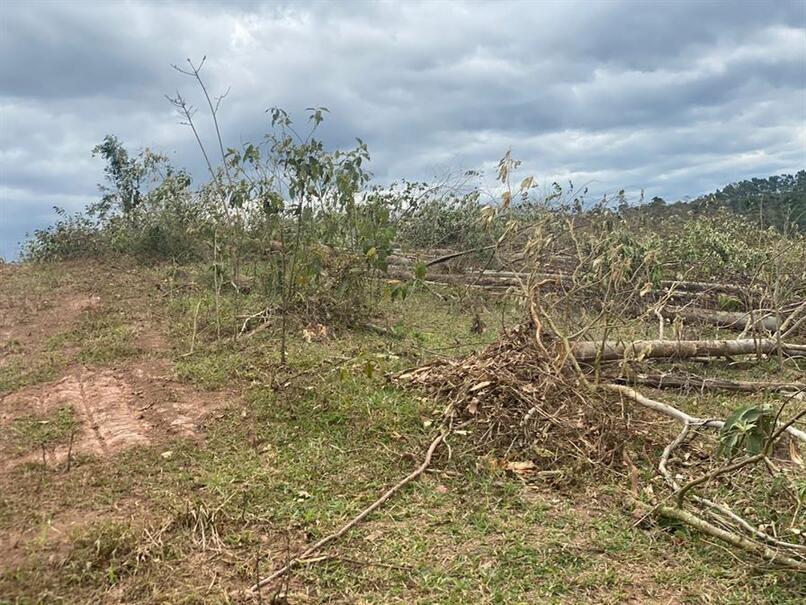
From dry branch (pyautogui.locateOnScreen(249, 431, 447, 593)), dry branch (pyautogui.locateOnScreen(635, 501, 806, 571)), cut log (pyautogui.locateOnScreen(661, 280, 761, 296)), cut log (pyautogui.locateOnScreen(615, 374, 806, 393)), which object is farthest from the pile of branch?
cut log (pyautogui.locateOnScreen(661, 280, 761, 296))

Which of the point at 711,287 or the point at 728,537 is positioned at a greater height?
the point at 711,287

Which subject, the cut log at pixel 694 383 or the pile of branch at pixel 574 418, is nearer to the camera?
the pile of branch at pixel 574 418

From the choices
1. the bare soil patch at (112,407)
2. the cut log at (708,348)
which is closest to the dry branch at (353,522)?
the bare soil patch at (112,407)

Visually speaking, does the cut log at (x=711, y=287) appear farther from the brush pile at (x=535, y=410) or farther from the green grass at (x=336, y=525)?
the green grass at (x=336, y=525)

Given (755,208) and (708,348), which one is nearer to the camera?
(708,348)

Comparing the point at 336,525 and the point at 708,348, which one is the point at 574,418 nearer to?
the point at 336,525

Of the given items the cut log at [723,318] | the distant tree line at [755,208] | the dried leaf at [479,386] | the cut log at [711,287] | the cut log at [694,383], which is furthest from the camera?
the distant tree line at [755,208]

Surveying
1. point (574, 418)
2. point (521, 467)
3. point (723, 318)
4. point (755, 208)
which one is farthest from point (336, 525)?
point (755, 208)

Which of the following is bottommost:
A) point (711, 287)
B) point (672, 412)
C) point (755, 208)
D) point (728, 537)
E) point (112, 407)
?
point (728, 537)

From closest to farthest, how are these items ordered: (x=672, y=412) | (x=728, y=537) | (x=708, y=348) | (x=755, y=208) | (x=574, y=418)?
(x=728, y=537)
(x=574, y=418)
(x=672, y=412)
(x=708, y=348)
(x=755, y=208)

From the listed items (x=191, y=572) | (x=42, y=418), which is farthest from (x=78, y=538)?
(x=42, y=418)

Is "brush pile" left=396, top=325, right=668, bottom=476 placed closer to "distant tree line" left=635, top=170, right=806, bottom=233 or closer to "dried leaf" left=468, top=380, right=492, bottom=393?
"dried leaf" left=468, top=380, right=492, bottom=393

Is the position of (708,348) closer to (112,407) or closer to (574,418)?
(574,418)

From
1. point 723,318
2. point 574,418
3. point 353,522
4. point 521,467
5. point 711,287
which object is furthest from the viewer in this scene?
point 711,287
